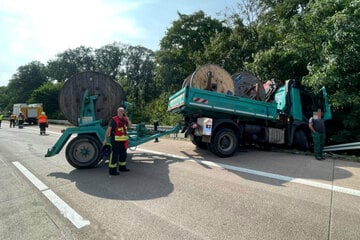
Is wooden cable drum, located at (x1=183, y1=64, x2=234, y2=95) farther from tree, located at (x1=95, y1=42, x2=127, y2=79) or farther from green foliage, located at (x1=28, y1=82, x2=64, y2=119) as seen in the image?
tree, located at (x1=95, y1=42, x2=127, y2=79)

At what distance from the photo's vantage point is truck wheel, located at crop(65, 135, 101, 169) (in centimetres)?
609

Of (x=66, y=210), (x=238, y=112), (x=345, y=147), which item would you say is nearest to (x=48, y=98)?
(x=238, y=112)

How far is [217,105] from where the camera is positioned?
6965 mm

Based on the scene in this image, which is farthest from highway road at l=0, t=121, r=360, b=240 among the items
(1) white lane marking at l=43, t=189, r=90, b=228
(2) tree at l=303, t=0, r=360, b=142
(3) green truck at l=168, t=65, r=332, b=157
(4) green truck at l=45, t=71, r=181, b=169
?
(2) tree at l=303, t=0, r=360, b=142

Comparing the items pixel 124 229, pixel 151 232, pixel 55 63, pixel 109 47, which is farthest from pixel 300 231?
pixel 55 63

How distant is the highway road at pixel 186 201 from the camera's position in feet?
9.57

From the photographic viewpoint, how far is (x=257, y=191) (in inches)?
165

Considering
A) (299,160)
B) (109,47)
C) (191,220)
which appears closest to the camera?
(191,220)

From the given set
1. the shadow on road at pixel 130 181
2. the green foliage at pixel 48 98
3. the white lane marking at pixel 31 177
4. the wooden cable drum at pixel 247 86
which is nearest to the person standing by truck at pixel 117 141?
the shadow on road at pixel 130 181

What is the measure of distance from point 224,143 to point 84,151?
3.86 metres

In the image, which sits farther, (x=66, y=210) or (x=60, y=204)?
(x=60, y=204)

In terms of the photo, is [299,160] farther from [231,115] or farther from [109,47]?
[109,47]

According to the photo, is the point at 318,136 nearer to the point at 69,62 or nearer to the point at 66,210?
the point at 66,210

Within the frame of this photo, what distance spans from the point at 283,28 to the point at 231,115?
25.4ft
